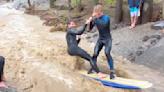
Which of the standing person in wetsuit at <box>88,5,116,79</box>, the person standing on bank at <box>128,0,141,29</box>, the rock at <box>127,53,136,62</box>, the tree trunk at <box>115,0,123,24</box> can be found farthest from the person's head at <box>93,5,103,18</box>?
the tree trunk at <box>115,0,123,24</box>

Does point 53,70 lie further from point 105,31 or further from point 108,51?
point 105,31

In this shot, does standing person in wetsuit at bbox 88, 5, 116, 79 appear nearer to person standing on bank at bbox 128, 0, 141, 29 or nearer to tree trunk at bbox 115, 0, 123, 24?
person standing on bank at bbox 128, 0, 141, 29

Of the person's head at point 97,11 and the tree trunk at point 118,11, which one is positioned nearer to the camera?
the person's head at point 97,11

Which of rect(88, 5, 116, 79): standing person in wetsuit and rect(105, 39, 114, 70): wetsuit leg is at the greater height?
rect(88, 5, 116, 79): standing person in wetsuit

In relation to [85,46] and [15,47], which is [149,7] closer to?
[85,46]

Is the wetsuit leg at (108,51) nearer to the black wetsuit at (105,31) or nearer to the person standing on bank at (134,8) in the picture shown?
the black wetsuit at (105,31)

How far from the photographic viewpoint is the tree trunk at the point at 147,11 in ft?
26.8

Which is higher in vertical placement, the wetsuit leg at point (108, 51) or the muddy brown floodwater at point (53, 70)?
the wetsuit leg at point (108, 51)

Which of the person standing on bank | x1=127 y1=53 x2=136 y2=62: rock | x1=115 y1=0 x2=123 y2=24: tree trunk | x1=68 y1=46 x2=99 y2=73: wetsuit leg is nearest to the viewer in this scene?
x1=68 y1=46 x2=99 y2=73: wetsuit leg

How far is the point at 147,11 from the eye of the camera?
27.0 feet

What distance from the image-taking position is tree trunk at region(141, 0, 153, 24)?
321 inches

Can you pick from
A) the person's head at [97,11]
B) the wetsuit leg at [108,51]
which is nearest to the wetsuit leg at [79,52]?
the wetsuit leg at [108,51]

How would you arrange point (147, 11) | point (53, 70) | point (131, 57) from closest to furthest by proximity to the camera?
1. point (53, 70)
2. point (131, 57)
3. point (147, 11)

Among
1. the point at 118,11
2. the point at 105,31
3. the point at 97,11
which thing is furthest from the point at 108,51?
the point at 118,11
